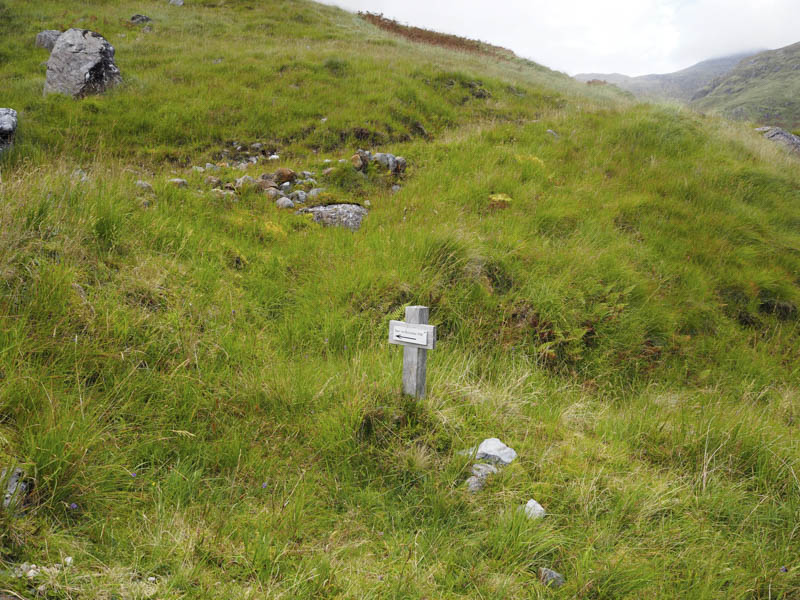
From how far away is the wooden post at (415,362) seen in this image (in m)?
3.15

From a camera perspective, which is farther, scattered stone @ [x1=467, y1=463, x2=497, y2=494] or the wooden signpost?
the wooden signpost

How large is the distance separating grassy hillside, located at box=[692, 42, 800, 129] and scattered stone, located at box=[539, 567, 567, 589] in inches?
3879

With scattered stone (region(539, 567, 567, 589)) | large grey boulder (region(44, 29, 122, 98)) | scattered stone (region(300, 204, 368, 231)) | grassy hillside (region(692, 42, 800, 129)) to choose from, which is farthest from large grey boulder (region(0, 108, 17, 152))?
grassy hillside (region(692, 42, 800, 129))

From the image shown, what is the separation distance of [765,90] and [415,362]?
174037 mm

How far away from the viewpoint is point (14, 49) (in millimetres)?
14180

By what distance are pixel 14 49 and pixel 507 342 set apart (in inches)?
763

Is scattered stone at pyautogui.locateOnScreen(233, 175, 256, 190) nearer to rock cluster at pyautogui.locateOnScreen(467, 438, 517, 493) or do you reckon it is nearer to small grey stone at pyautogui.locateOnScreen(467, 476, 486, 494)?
rock cluster at pyautogui.locateOnScreen(467, 438, 517, 493)

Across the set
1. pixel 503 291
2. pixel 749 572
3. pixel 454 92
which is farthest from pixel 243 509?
pixel 454 92

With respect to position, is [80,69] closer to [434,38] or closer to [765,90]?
[434,38]

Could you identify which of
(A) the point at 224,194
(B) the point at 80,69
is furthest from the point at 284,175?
(B) the point at 80,69

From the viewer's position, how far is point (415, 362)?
3.16 meters

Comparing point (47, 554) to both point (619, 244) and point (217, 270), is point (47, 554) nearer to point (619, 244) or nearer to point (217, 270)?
point (217, 270)

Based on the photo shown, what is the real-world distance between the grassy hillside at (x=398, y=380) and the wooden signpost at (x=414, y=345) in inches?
6.4

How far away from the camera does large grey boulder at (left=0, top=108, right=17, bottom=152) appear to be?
7.25 meters
